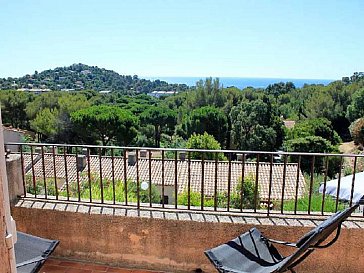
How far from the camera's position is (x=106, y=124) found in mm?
23828

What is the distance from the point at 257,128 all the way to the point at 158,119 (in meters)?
9.50

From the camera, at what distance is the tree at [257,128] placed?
24.7 meters

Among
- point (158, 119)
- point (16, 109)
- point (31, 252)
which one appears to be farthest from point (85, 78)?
point (31, 252)

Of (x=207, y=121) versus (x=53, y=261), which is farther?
(x=207, y=121)

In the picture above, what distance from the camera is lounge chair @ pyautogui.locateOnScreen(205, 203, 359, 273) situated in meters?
1.82

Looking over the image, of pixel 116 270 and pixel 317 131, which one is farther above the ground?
pixel 116 270

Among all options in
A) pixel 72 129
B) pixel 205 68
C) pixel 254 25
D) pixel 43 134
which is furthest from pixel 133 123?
pixel 205 68

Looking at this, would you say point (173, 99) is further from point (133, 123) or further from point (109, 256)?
point (109, 256)

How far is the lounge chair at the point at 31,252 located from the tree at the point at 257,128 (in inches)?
912

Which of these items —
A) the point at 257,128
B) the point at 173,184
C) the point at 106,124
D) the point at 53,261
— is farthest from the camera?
the point at 257,128

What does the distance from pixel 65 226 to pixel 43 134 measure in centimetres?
2598

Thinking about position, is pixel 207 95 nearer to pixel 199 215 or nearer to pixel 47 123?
pixel 47 123

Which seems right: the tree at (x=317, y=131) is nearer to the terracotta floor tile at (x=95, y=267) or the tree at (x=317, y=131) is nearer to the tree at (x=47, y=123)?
the tree at (x=47, y=123)

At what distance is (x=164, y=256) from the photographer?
8.49ft
